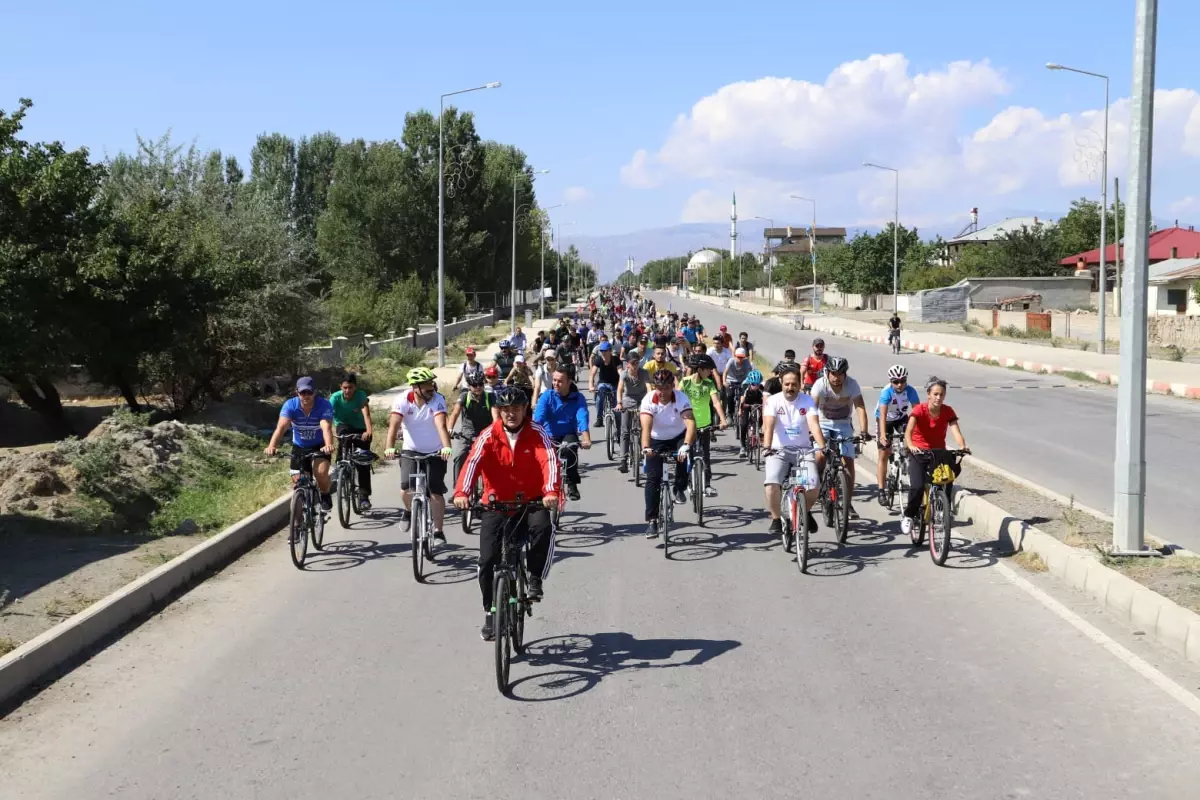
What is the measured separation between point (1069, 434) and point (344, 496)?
12980 millimetres

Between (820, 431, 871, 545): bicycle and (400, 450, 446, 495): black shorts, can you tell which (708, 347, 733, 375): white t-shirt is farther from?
(400, 450, 446, 495): black shorts

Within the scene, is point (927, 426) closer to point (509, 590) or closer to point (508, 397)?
point (508, 397)

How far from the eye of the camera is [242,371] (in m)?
27.6

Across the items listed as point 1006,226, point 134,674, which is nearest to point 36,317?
point 134,674

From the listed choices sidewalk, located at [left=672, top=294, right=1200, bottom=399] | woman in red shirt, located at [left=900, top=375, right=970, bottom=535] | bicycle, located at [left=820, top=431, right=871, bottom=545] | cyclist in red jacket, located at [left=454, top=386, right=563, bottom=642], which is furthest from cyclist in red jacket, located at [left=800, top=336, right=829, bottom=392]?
sidewalk, located at [left=672, top=294, right=1200, bottom=399]

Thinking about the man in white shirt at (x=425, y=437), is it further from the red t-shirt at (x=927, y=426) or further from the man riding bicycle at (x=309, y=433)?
the red t-shirt at (x=927, y=426)

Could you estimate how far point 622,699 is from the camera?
6336 mm

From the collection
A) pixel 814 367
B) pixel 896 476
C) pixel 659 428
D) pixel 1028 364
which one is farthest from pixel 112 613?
pixel 1028 364

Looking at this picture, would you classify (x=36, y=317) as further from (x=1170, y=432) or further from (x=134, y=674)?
(x=1170, y=432)

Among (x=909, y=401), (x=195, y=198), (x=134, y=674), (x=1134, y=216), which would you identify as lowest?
(x=134, y=674)

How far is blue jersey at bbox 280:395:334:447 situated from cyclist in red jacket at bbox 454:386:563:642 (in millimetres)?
4127

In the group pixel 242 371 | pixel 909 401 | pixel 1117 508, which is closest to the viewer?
pixel 1117 508

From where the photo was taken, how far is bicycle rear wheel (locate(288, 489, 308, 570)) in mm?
10008

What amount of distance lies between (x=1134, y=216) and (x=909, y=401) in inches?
113
